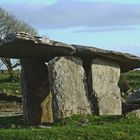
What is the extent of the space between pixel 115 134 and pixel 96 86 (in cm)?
524

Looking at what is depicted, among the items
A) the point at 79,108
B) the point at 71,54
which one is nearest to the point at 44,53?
the point at 71,54

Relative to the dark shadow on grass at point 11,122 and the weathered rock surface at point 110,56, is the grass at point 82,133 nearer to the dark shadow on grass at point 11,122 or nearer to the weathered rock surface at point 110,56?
the dark shadow on grass at point 11,122

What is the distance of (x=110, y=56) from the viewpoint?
2061cm

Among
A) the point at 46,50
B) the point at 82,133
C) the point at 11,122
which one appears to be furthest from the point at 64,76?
the point at 82,133

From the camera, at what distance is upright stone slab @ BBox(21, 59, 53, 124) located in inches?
832

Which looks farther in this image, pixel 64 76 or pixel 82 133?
pixel 64 76

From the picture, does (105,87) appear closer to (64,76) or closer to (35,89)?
(64,76)

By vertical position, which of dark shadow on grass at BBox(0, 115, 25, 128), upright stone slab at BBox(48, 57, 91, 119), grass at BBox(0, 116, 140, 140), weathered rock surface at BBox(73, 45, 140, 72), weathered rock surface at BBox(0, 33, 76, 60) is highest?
weathered rock surface at BBox(0, 33, 76, 60)

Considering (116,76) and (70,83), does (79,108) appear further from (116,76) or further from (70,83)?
(116,76)

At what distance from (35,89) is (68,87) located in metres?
1.88

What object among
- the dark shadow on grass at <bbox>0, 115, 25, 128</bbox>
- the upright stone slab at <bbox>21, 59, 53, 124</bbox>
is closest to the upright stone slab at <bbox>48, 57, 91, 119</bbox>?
the dark shadow on grass at <bbox>0, 115, 25, 128</bbox>

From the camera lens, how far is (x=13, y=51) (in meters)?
20.3

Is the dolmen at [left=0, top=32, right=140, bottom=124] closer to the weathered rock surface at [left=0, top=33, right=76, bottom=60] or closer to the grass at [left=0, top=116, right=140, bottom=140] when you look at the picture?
the weathered rock surface at [left=0, top=33, right=76, bottom=60]

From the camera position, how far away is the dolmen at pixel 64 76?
19422mm
